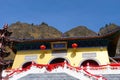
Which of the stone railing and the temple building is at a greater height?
the temple building

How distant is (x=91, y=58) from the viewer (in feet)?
71.5

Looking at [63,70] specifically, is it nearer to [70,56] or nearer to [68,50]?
[70,56]

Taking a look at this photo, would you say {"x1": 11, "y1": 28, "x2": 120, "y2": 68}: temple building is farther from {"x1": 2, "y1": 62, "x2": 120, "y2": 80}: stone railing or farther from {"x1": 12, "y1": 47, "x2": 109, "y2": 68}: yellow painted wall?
{"x1": 2, "y1": 62, "x2": 120, "y2": 80}: stone railing

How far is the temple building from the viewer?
21672 millimetres

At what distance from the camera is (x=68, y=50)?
2255 centimetres

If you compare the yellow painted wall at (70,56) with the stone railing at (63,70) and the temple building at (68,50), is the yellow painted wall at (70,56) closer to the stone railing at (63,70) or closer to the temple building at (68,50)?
the temple building at (68,50)

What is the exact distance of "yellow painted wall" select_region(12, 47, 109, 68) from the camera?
850 inches

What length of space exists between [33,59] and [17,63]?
5.68ft

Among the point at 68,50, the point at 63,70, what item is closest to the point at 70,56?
the point at 68,50

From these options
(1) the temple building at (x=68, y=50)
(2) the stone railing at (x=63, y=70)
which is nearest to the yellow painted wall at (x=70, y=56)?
(1) the temple building at (x=68, y=50)

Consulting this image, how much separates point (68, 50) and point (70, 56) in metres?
0.65

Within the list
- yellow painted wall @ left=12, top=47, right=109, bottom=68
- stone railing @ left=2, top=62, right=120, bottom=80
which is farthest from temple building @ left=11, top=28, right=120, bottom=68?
stone railing @ left=2, top=62, right=120, bottom=80

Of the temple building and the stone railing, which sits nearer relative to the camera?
the stone railing

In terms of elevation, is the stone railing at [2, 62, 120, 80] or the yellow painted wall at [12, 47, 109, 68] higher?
the yellow painted wall at [12, 47, 109, 68]
